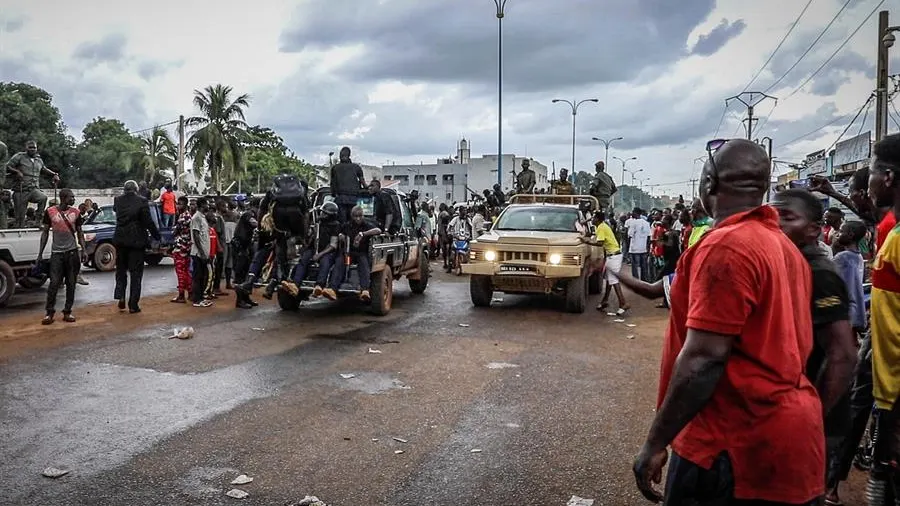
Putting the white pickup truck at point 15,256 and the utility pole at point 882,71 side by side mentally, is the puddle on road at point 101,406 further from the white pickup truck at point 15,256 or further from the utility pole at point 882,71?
the utility pole at point 882,71

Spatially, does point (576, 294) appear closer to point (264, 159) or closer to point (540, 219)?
point (540, 219)

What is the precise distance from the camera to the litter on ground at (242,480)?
14.4 ft

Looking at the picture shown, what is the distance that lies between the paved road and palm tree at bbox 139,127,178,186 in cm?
4041

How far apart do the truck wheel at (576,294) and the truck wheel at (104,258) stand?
1193 cm

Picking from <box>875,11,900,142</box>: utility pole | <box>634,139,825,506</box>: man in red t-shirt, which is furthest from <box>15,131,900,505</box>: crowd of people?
<box>875,11,900,142</box>: utility pole

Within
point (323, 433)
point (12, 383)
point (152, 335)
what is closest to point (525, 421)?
point (323, 433)

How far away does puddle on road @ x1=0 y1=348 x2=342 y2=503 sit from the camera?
4.75 meters

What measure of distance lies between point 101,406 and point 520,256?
6969mm

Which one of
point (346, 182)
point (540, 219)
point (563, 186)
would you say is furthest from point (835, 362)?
point (563, 186)

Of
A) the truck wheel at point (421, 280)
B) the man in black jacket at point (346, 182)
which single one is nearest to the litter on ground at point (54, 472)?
the man in black jacket at point (346, 182)

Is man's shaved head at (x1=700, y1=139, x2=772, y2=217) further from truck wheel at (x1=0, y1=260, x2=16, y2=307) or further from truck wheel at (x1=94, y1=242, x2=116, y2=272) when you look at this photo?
truck wheel at (x1=94, y1=242, x2=116, y2=272)

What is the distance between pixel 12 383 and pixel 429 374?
3967 millimetres

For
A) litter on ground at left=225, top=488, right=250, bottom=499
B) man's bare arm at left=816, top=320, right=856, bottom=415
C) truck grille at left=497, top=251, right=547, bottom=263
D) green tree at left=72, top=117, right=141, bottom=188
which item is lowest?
litter on ground at left=225, top=488, right=250, bottom=499

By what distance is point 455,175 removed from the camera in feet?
290
